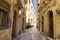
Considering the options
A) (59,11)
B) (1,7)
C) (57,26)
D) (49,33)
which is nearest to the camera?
(1,7)

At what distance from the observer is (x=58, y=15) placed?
873 centimetres

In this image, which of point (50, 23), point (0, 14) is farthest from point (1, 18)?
point (50, 23)

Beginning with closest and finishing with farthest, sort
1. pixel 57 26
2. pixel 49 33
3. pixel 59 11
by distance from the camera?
pixel 59 11 < pixel 57 26 < pixel 49 33

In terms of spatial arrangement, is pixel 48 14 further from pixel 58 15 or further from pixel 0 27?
pixel 0 27

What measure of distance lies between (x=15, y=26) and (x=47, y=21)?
13.7 ft

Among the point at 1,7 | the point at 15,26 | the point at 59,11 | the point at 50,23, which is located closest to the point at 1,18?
the point at 1,7

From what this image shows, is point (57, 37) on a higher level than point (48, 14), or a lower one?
lower

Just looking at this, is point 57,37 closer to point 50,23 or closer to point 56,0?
point 56,0

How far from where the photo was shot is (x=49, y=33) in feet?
41.2

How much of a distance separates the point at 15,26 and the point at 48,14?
4.50 m

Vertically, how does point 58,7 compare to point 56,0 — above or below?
below

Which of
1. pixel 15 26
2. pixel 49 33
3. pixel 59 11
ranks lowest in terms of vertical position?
pixel 49 33

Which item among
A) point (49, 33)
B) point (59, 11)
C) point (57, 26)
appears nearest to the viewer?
point (59, 11)

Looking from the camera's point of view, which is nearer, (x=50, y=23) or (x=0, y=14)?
(x=0, y=14)
